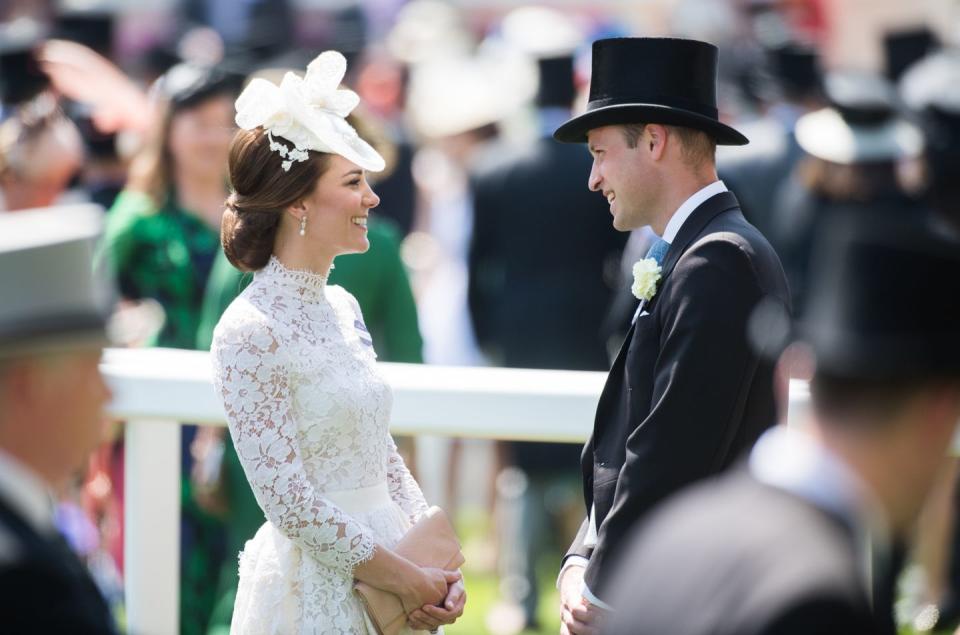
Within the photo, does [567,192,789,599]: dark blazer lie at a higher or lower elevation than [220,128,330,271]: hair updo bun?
lower

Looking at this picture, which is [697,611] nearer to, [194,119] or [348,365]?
[348,365]

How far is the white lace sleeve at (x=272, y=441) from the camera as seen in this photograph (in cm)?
342

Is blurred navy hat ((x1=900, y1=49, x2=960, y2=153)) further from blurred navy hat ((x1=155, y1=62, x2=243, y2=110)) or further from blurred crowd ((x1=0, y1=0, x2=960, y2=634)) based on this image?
blurred navy hat ((x1=155, y1=62, x2=243, y2=110))

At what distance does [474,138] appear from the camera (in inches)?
347

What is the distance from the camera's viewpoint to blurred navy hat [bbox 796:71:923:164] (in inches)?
275

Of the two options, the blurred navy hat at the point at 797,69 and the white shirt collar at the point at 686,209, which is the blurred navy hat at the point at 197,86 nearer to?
the white shirt collar at the point at 686,209

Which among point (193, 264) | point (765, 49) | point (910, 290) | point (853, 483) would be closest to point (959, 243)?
point (910, 290)

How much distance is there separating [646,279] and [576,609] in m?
0.82

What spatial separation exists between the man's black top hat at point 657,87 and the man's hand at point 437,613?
125 cm

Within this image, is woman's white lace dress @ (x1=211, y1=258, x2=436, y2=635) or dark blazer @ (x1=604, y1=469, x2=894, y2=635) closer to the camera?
dark blazer @ (x1=604, y1=469, x2=894, y2=635)

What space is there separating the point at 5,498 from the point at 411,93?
9.59 meters

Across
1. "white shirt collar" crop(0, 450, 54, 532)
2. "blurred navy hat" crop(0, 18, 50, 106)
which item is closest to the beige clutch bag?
"white shirt collar" crop(0, 450, 54, 532)

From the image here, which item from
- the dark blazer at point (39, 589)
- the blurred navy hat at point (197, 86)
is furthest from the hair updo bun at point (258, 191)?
the blurred navy hat at point (197, 86)

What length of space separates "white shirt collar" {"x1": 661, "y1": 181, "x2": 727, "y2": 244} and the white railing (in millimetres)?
861
